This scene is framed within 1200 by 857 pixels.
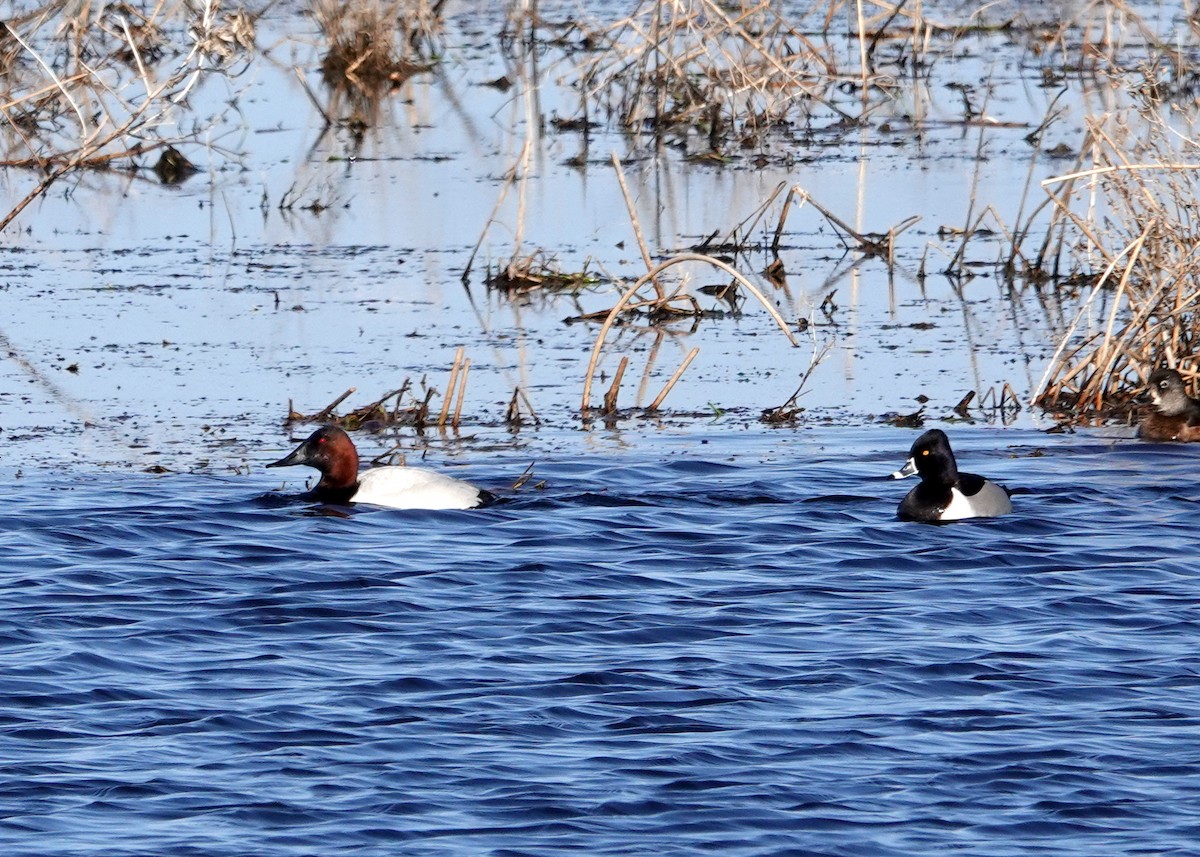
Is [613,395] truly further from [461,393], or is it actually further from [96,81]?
[96,81]

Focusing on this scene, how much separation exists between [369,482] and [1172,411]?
437 cm

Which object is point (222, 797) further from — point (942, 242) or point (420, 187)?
point (420, 187)

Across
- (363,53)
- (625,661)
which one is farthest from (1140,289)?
Result: (363,53)

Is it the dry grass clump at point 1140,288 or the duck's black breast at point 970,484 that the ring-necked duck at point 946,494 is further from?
the dry grass clump at point 1140,288

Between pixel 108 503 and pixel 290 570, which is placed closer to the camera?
pixel 290 570

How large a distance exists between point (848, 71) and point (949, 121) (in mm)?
2042

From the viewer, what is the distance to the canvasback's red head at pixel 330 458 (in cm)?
996

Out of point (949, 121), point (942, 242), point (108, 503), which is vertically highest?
point (949, 121)

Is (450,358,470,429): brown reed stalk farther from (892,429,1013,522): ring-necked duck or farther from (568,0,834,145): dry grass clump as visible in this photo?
(568,0,834,145): dry grass clump

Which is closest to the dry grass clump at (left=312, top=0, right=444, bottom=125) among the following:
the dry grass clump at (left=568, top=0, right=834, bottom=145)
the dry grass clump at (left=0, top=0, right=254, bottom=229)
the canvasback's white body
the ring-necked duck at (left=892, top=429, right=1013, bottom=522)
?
the dry grass clump at (left=0, top=0, right=254, bottom=229)

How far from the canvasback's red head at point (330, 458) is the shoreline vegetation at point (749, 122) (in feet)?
3.49

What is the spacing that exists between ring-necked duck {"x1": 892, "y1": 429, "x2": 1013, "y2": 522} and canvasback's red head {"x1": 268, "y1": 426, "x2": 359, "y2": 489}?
275 cm

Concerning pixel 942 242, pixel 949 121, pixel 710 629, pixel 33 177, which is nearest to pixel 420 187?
pixel 33 177

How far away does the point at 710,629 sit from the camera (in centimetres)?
799
